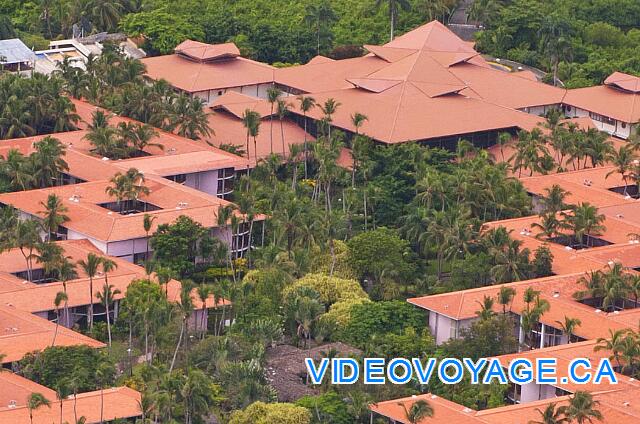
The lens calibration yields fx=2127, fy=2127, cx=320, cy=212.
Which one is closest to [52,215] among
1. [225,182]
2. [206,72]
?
[225,182]

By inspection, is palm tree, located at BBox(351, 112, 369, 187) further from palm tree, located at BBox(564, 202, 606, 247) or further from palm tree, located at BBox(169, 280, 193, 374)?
palm tree, located at BBox(169, 280, 193, 374)

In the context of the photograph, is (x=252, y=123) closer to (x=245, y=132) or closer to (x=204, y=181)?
(x=204, y=181)

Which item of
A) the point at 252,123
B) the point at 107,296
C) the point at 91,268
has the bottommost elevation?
the point at 107,296

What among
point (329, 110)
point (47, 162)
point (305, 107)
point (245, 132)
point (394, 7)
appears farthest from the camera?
point (394, 7)

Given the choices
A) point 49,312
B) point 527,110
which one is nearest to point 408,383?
point 49,312

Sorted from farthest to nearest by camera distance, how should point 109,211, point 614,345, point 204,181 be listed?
point 204,181
point 109,211
point 614,345

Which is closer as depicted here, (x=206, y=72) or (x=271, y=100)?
(x=271, y=100)
